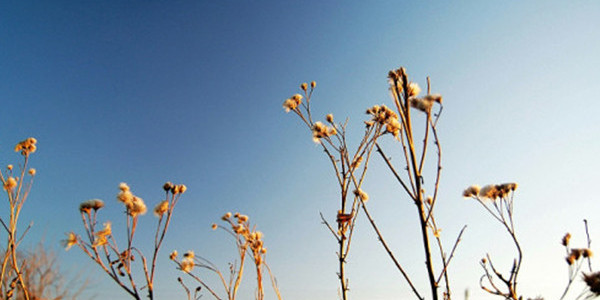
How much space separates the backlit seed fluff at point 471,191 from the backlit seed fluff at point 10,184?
4.28 meters

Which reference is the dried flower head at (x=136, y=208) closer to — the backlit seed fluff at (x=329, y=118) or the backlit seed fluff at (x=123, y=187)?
the backlit seed fluff at (x=123, y=187)

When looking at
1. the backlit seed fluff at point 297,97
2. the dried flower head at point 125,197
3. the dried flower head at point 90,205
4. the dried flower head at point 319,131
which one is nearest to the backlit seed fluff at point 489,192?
the dried flower head at point 319,131

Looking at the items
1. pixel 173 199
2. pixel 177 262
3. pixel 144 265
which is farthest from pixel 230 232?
pixel 144 265

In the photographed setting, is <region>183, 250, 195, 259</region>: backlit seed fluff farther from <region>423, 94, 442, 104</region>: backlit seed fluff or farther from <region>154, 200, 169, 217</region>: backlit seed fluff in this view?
<region>423, 94, 442, 104</region>: backlit seed fluff

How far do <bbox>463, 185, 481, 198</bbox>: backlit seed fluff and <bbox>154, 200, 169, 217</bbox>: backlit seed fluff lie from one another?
7.02 ft

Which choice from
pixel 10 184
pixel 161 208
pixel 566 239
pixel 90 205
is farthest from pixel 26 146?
pixel 566 239

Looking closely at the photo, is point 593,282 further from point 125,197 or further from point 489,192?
point 125,197

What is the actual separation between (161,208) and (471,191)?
2.21 meters

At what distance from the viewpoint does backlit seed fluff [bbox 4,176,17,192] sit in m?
3.30

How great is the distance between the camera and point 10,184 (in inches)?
135

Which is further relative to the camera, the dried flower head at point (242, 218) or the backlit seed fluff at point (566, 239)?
the dried flower head at point (242, 218)

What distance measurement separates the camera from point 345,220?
2.39m

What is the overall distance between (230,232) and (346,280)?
1.27 meters

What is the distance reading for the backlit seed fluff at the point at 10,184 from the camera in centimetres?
330
